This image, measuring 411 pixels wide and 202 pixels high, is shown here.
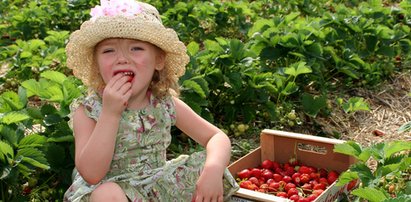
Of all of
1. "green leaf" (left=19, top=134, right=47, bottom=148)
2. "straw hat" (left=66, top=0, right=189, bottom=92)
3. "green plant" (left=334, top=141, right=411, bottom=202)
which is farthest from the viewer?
"green leaf" (left=19, top=134, right=47, bottom=148)

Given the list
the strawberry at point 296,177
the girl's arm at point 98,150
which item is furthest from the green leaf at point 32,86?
the strawberry at point 296,177

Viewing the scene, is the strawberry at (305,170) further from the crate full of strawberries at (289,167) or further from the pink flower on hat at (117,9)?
the pink flower on hat at (117,9)

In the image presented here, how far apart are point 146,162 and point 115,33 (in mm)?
587

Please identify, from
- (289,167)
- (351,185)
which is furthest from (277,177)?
(351,185)

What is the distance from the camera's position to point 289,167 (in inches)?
156

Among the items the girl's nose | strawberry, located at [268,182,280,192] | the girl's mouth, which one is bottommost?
strawberry, located at [268,182,280,192]

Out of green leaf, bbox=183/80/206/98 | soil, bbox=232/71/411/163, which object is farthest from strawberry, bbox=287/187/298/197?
green leaf, bbox=183/80/206/98

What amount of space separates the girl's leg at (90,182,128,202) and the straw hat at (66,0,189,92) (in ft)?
1.42

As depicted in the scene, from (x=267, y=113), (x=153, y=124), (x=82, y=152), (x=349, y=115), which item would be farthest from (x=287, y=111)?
(x=82, y=152)

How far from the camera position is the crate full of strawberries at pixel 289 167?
367cm

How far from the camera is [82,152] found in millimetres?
2545

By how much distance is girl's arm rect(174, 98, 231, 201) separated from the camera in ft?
9.09

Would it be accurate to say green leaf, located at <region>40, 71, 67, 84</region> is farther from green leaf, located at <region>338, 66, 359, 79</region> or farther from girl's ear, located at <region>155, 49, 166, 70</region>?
green leaf, located at <region>338, 66, 359, 79</region>

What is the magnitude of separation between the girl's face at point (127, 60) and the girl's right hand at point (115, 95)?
0.23ft
